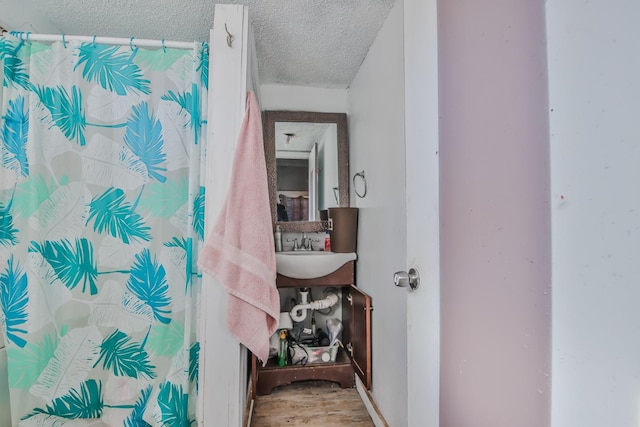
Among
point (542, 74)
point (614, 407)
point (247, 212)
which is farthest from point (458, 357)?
point (247, 212)

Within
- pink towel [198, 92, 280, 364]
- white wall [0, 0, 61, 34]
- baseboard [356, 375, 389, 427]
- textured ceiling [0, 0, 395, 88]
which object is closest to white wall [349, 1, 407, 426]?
baseboard [356, 375, 389, 427]

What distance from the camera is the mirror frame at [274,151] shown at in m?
2.19

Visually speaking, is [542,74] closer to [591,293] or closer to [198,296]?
[591,293]

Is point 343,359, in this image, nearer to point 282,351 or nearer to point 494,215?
point 282,351

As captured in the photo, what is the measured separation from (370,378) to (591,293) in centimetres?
155

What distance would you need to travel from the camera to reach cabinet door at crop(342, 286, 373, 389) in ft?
5.45

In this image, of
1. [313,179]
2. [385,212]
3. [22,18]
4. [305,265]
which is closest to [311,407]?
[305,265]

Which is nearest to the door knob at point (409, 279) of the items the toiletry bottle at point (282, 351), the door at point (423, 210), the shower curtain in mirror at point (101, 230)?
the door at point (423, 210)

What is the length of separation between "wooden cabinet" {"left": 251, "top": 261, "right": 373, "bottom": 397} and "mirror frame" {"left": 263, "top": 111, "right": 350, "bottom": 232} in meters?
0.45

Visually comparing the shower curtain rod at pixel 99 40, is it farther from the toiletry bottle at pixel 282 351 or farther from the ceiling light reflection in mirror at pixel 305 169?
the toiletry bottle at pixel 282 351

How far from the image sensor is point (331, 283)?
6.37 ft

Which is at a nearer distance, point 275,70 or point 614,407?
point 614,407

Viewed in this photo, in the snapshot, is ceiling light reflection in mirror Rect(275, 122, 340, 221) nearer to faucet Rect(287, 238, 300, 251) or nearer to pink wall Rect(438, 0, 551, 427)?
faucet Rect(287, 238, 300, 251)

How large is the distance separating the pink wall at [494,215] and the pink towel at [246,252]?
78cm
